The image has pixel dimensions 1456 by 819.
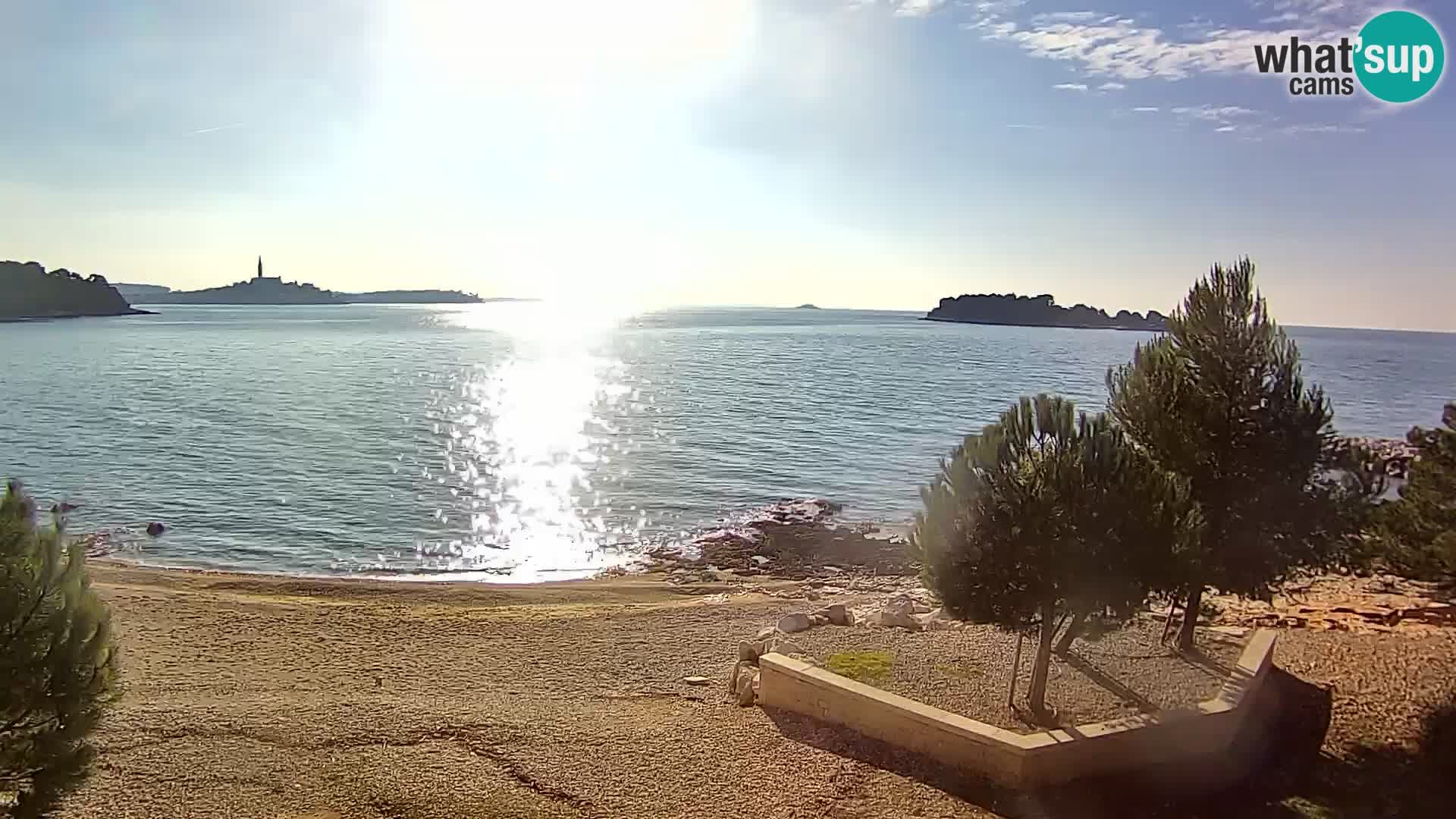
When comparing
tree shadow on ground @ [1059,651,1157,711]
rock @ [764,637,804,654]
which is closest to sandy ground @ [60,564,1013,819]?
rock @ [764,637,804,654]

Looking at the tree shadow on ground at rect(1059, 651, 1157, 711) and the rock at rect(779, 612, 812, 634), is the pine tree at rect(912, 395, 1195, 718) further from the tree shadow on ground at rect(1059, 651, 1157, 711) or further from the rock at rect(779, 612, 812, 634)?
the rock at rect(779, 612, 812, 634)

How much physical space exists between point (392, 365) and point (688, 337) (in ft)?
234

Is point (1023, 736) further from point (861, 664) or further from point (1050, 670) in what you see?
point (861, 664)

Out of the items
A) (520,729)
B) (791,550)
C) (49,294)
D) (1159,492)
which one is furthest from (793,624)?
(49,294)

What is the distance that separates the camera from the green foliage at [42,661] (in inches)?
209

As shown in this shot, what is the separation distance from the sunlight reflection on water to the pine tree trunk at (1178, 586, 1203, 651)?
53.2 ft

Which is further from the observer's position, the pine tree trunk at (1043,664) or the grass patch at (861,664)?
the grass patch at (861,664)

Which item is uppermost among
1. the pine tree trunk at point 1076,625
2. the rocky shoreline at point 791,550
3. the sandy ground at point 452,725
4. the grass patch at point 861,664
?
the pine tree trunk at point 1076,625

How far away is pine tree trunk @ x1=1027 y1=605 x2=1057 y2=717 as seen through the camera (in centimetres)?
872

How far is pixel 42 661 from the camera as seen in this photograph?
214 inches

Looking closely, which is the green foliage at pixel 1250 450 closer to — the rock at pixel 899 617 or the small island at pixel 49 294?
the rock at pixel 899 617

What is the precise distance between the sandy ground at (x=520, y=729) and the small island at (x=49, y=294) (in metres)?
167

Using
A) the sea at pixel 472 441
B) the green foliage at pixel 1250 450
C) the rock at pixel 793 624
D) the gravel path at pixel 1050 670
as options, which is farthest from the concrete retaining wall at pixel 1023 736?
the sea at pixel 472 441

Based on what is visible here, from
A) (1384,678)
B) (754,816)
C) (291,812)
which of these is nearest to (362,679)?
(291,812)
